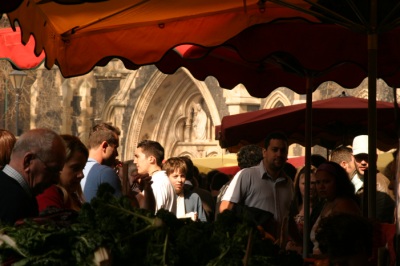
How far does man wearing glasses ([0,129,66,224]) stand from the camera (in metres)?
4.73

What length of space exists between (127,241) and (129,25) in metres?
4.00

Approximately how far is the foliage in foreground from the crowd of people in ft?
0.90

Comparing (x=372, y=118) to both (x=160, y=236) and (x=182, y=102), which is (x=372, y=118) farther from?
(x=182, y=102)

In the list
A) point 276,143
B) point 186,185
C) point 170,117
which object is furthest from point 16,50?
point 170,117

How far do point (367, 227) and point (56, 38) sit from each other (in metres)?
3.24

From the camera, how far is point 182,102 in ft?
122

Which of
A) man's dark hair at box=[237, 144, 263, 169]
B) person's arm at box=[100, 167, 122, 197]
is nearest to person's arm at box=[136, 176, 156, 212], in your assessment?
person's arm at box=[100, 167, 122, 197]

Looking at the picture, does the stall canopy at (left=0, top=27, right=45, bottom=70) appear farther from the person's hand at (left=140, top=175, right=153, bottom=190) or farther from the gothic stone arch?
the gothic stone arch

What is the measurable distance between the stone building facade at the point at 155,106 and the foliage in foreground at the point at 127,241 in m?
28.2

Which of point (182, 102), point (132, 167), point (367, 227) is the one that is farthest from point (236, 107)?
point (367, 227)

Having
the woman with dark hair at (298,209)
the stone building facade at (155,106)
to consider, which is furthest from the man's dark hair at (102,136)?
the stone building facade at (155,106)

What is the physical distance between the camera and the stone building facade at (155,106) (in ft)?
115

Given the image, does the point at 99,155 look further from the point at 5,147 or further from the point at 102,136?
the point at 5,147

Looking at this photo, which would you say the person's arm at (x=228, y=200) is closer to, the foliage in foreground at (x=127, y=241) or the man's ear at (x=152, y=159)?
the man's ear at (x=152, y=159)
